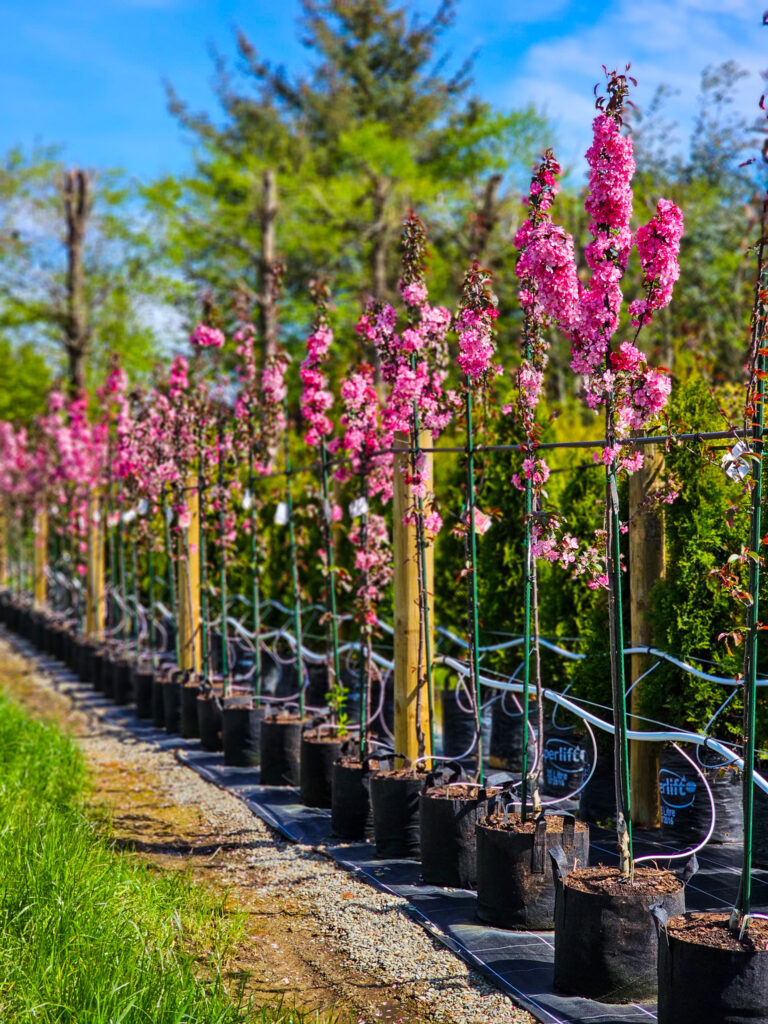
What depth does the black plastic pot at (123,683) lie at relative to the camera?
32.3ft

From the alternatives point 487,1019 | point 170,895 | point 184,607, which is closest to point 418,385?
point 170,895

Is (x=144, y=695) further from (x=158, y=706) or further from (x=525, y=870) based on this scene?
(x=525, y=870)

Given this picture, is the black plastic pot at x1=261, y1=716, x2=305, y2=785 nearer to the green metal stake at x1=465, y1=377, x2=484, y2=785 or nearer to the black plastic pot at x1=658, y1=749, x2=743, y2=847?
the green metal stake at x1=465, y1=377, x2=484, y2=785

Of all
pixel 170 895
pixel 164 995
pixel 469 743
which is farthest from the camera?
pixel 469 743

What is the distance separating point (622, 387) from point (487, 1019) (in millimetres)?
1949

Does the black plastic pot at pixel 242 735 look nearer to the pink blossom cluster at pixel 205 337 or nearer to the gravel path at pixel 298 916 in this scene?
the gravel path at pixel 298 916

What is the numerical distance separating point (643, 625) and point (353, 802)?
1.64m

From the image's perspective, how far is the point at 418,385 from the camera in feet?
16.4

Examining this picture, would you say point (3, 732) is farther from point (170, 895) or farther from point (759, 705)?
point (759, 705)

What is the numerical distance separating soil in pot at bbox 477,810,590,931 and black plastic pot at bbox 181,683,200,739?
4378 millimetres

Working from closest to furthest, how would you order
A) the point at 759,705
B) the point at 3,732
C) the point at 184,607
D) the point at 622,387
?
the point at 622,387 → the point at 759,705 → the point at 3,732 → the point at 184,607

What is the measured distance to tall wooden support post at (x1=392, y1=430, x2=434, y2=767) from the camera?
5.38 meters

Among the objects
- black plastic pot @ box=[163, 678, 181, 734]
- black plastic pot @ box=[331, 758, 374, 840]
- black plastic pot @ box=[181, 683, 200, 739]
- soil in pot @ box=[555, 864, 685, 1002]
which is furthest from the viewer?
black plastic pot @ box=[163, 678, 181, 734]

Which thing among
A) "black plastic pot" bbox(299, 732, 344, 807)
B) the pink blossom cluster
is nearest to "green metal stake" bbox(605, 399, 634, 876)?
"black plastic pot" bbox(299, 732, 344, 807)
